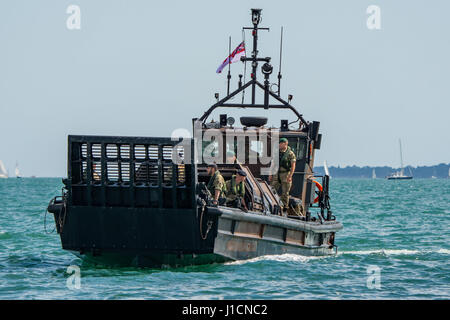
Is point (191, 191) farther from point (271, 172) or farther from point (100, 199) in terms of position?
point (271, 172)

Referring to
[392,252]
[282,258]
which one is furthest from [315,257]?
[392,252]

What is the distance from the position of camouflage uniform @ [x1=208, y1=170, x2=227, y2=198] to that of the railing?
1.29 meters

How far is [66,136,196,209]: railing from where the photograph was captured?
1599cm

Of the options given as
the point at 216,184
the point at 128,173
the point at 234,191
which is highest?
the point at 128,173

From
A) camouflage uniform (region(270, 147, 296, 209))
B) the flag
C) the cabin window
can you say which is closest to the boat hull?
camouflage uniform (region(270, 147, 296, 209))

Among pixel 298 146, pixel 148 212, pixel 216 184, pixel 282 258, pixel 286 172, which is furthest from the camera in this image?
pixel 298 146

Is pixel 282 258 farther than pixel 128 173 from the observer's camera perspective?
Yes

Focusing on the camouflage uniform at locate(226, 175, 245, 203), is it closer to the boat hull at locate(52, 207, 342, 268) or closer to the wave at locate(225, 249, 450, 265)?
the boat hull at locate(52, 207, 342, 268)

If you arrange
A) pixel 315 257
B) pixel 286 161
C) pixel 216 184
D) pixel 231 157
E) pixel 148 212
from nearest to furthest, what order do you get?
pixel 148 212 < pixel 216 184 < pixel 315 257 < pixel 286 161 < pixel 231 157

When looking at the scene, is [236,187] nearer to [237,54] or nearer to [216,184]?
[216,184]

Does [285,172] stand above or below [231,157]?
below

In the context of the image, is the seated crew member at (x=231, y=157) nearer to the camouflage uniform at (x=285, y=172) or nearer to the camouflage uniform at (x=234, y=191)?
the camouflage uniform at (x=285, y=172)

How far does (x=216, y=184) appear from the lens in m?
17.4

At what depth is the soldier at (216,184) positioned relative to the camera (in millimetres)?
17319
